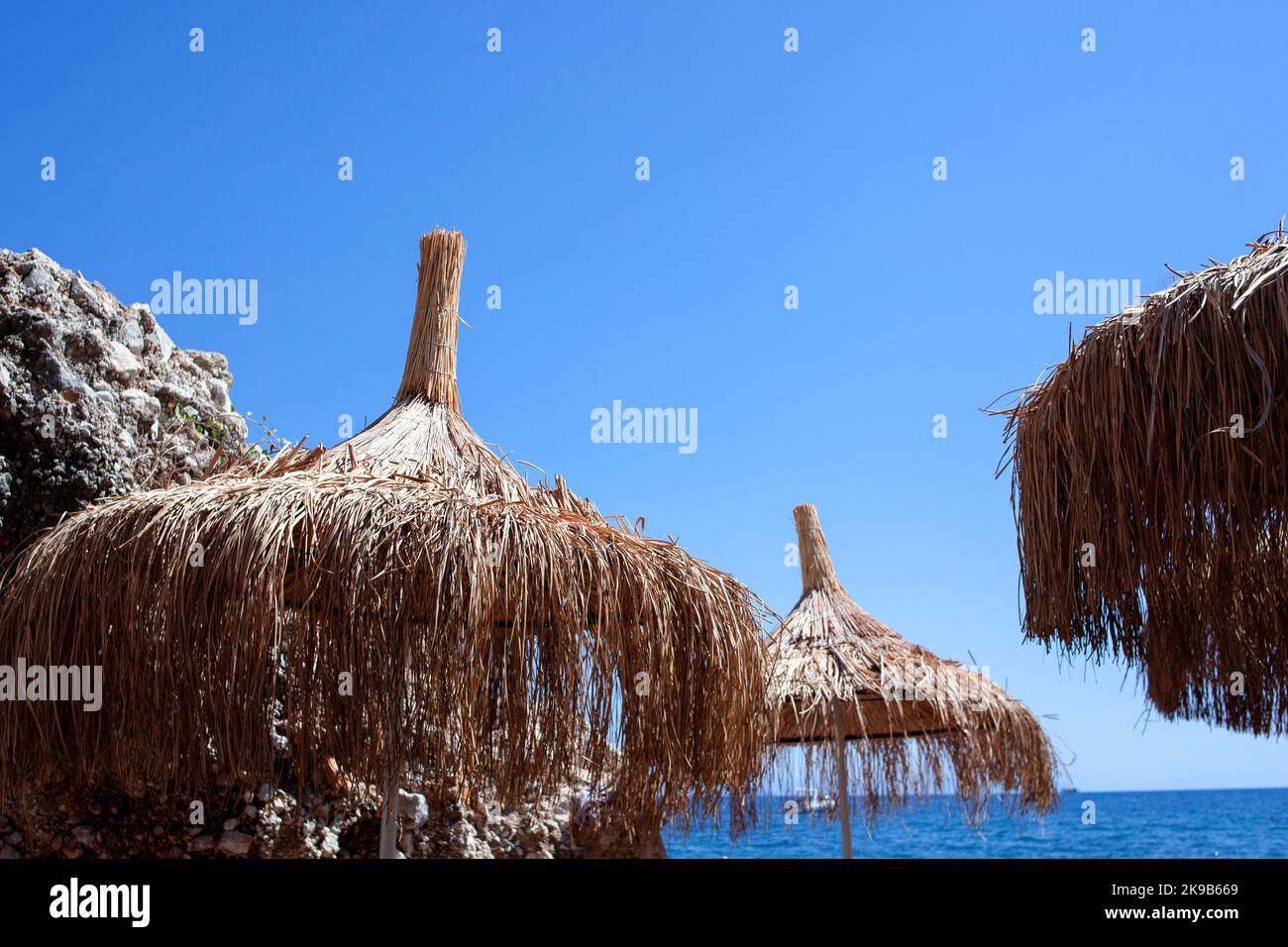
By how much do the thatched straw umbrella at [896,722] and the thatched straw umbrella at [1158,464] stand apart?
2.96 metres

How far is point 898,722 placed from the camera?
6.87 metres

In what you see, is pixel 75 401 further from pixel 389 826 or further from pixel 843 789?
pixel 843 789

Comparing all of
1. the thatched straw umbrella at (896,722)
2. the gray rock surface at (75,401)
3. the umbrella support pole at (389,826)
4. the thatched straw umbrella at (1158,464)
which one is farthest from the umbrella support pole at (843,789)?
the gray rock surface at (75,401)

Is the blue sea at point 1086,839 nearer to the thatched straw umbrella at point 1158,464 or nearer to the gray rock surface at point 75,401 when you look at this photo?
the gray rock surface at point 75,401

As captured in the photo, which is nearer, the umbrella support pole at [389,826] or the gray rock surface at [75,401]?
the umbrella support pole at [389,826]

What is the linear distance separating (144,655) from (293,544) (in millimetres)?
538

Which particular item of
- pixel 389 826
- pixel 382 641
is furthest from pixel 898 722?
pixel 382 641

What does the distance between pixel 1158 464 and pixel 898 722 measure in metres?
4.29

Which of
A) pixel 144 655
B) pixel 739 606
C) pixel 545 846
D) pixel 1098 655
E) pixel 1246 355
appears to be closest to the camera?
pixel 1246 355

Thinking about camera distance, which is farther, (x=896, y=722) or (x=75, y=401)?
(x=896, y=722)

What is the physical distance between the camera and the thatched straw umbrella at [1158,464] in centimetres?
282
